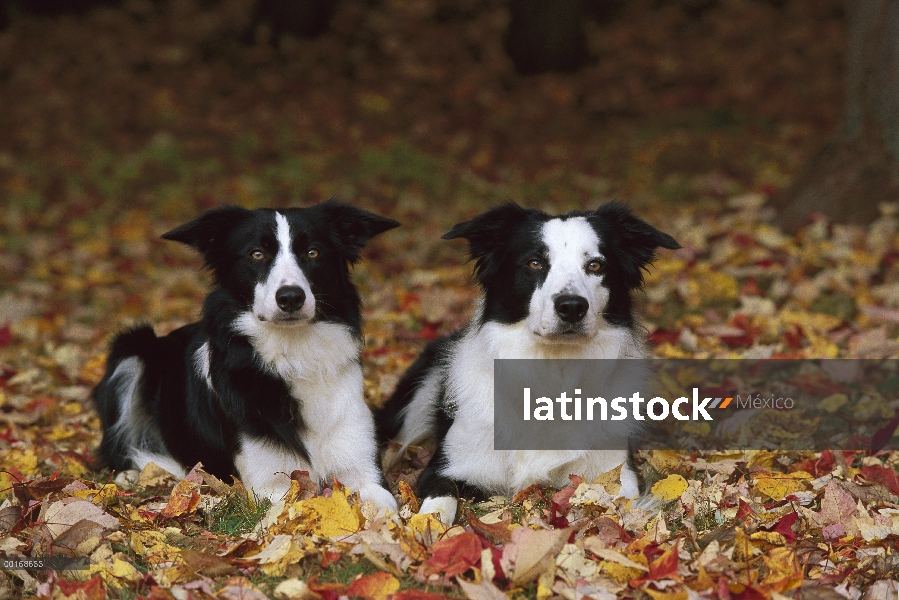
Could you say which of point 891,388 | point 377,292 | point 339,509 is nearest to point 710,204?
point 377,292

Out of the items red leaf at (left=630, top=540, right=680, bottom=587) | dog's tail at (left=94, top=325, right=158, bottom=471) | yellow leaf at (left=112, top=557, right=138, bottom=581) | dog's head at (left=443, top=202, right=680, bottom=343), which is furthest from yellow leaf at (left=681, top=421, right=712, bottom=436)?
yellow leaf at (left=112, top=557, right=138, bottom=581)

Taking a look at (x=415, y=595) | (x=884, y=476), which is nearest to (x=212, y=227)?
(x=415, y=595)

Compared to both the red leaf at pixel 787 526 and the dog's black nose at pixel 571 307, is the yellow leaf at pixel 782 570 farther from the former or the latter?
the dog's black nose at pixel 571 307

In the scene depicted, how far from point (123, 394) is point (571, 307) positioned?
8.39ft

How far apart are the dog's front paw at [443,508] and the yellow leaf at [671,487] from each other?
2.95 feet

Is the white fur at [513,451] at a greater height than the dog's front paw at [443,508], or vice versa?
the white fur at [513,451]

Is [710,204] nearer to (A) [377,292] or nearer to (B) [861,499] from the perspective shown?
(A) [377,292]

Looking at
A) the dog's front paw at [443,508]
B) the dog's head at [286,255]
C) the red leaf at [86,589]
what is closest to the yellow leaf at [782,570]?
the dog's front paw at [443,508]

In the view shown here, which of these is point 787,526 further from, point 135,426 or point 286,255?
point 135,426

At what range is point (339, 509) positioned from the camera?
389cm

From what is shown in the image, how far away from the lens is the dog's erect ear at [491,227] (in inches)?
178

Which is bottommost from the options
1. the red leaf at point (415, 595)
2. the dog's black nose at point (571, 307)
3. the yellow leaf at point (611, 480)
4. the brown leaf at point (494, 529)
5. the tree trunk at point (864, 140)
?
the red leaf at point (415, 595)

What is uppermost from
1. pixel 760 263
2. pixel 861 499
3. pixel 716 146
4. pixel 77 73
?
pixel 77 73

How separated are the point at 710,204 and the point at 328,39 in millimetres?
9426
